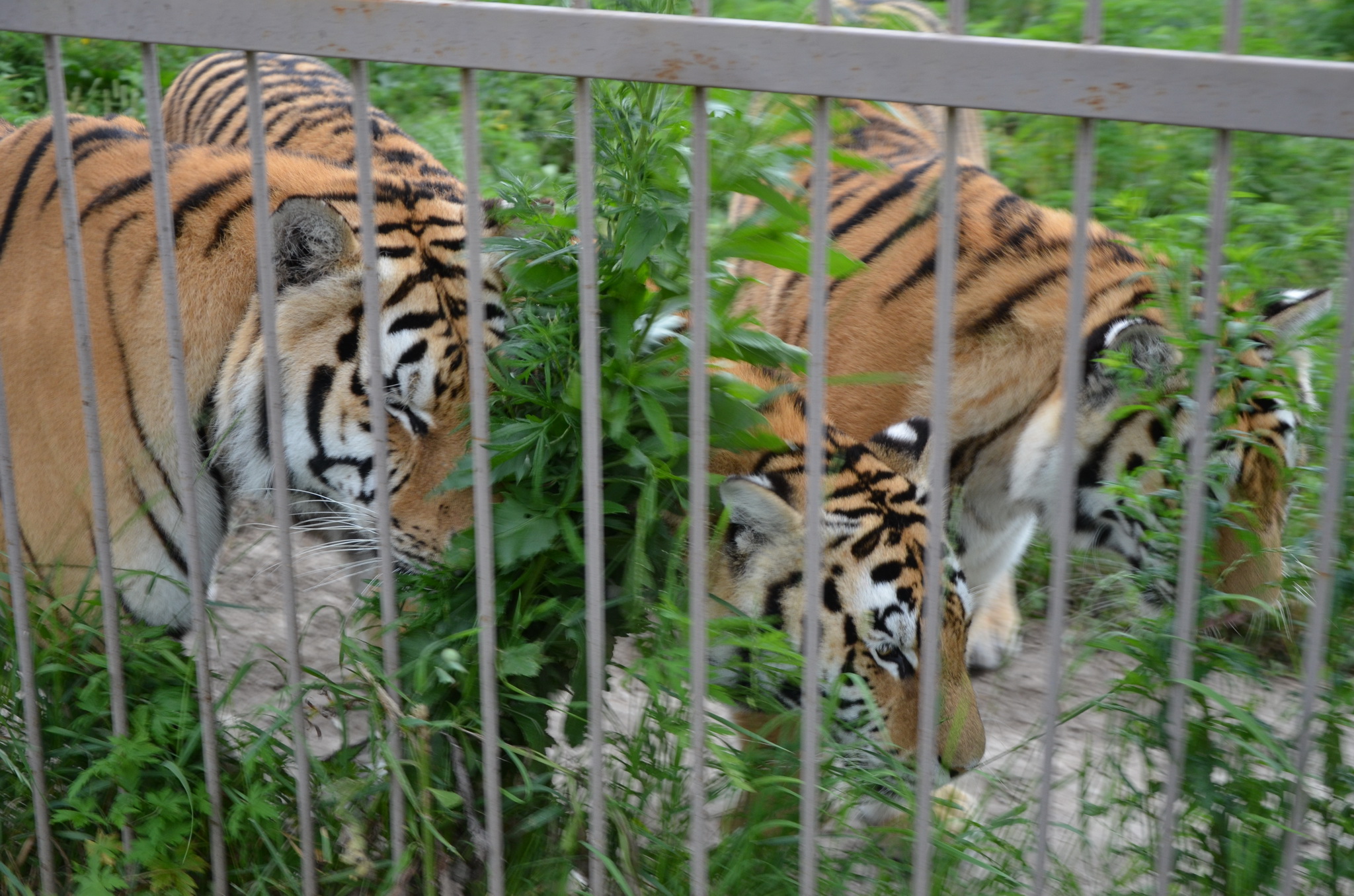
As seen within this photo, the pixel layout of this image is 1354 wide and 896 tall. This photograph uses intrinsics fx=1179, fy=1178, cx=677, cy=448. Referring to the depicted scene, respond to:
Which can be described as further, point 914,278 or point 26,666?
point 914,278

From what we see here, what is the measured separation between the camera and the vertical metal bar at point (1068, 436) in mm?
1437

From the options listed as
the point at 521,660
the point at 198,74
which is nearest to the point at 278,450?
the point at 521,660

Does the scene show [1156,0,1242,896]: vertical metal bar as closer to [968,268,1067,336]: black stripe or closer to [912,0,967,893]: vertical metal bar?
[912,0,967,893]: vertical metal bar

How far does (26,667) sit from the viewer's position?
217cm

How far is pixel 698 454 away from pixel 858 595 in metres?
0.85

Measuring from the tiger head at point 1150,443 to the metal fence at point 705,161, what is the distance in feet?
2.41

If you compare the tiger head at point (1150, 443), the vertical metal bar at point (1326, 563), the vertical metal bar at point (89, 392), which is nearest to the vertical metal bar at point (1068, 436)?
the vertical metal bar at point (1326, 563)

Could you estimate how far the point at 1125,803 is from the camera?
5.78 feet

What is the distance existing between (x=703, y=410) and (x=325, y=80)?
3539mm

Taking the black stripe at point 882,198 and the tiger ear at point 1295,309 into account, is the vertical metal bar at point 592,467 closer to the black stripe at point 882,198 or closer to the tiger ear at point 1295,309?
the tiger ear at point 1295,309

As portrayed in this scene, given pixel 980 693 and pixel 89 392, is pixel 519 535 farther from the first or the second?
pixel 980 693

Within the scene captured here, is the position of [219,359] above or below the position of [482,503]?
above

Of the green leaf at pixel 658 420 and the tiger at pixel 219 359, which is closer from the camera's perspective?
the green leaf at pixel 658 420

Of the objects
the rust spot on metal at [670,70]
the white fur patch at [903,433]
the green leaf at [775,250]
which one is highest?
the rust spot on metal at [670,70]
